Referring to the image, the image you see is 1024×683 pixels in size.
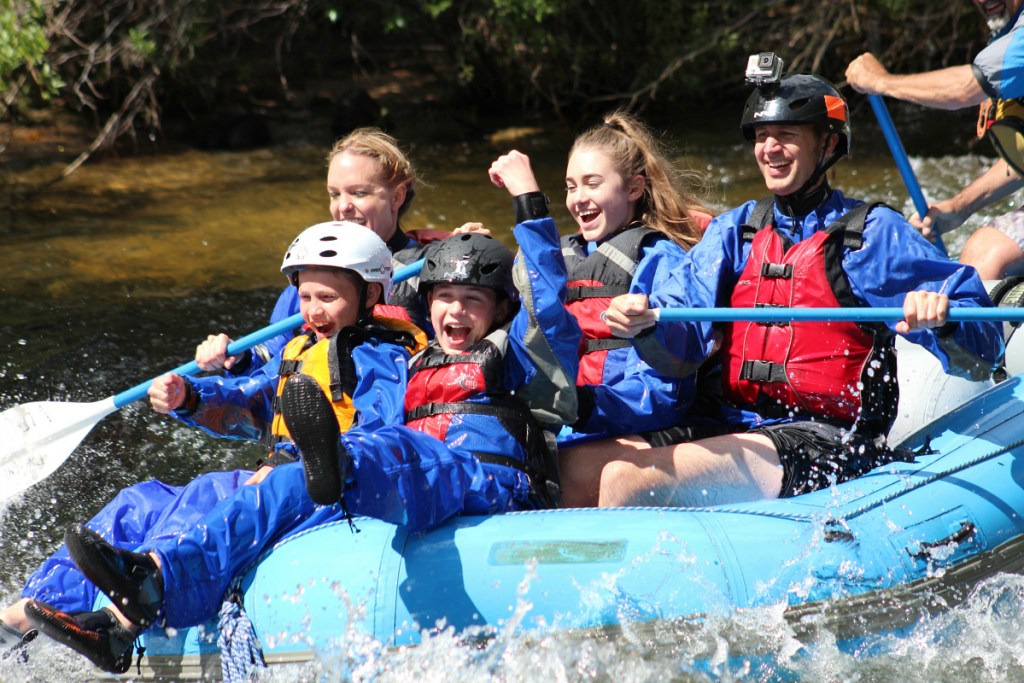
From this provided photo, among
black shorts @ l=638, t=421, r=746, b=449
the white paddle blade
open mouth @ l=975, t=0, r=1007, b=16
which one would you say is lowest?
the white paddle blade

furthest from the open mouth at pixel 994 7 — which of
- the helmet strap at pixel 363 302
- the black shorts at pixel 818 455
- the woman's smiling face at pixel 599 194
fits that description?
the helmet strap at pixel 363 302

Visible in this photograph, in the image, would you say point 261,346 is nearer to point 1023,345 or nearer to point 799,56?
point 1023,345

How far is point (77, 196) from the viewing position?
337 inches

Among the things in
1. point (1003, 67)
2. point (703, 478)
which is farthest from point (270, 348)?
point (1003, 67)

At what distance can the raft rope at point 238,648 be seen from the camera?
114 inches

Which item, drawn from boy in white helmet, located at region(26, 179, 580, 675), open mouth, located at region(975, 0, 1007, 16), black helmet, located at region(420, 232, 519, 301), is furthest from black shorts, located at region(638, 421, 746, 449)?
open mouth, located at region(975, 0, 1007, 16)

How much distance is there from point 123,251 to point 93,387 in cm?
204

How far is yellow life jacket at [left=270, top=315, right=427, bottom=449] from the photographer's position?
3473 mm

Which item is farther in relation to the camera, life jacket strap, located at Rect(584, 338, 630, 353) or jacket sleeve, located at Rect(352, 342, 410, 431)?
life jacket strap, located at Rect(584, 338, 630, 353)

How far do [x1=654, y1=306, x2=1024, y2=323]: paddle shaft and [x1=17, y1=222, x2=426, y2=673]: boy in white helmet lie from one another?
847 mm

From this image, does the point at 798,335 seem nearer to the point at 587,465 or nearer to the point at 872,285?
the point at 872,285

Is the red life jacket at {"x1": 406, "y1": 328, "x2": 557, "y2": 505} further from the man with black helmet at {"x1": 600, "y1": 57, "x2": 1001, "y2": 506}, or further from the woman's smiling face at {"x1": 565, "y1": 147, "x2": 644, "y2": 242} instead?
the woman's smiling face at {"x1": 565, "y1": 147, "x2": 644, "y2": 242}

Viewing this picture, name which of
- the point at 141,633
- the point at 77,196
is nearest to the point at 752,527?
the point at 141,633

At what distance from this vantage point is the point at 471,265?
336cm
